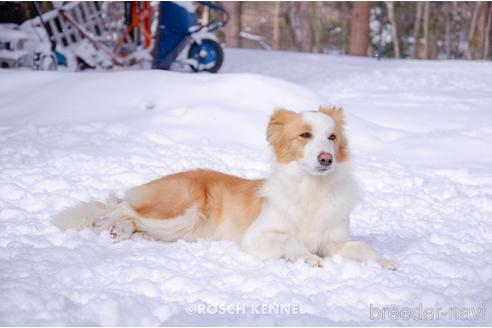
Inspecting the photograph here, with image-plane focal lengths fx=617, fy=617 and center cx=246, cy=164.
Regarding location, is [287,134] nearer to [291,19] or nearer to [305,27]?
[305,27]

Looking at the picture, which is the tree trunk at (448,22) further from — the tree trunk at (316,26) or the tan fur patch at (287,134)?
the tan fur patch at (287,134)

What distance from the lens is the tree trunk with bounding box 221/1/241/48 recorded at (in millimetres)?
22953

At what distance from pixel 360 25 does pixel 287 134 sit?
15016mm

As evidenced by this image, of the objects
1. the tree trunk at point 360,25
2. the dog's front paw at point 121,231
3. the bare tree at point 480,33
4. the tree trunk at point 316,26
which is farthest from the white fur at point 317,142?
the tree trunk at point 316,26

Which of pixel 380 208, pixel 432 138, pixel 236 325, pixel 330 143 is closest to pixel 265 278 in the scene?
pixel 236 325

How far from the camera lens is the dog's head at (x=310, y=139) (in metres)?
3.78

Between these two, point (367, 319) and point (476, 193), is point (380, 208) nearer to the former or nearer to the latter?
point (476, 193)

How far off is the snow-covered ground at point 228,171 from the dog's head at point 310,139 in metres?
0.64

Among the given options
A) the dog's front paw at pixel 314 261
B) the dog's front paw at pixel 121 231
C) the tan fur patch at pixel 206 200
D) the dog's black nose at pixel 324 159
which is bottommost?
the dog's front paw at pixel 121 231

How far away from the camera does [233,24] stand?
23.4 meters

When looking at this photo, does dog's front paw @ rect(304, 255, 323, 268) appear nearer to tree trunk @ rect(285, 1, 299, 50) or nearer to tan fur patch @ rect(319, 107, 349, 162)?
tan fur patch @ rect(319, 107, 349, 162)

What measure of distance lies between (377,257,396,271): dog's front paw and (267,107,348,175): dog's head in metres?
0.64

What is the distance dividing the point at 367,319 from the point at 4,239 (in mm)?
2442

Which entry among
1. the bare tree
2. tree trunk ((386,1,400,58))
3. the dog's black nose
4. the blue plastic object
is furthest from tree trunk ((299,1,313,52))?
the dog's black nose
